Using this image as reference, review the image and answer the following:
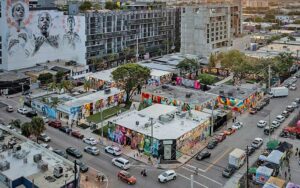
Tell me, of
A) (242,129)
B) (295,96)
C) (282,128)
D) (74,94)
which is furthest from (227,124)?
(74,94)

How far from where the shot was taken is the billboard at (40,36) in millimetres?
69062

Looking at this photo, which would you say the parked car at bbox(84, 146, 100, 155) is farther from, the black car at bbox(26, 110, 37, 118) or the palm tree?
the palm tree

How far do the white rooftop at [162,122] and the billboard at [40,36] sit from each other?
35.0m

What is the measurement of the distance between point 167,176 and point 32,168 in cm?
1179

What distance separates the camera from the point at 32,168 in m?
29.7

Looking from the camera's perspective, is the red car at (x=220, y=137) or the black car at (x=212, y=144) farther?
the red car at (x=220, y=137)

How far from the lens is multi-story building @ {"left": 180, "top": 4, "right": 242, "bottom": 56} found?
8681 centimetres

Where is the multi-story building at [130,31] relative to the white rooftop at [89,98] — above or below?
above

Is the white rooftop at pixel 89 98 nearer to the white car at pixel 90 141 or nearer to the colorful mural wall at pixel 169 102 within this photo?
the colorful mural wall at pixel 169 102

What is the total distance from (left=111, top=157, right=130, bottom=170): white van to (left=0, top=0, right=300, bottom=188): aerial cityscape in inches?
4.2

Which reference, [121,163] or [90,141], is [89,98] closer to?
[90,141]

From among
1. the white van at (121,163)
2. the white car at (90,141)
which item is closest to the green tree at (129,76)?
the white car at (90,141)

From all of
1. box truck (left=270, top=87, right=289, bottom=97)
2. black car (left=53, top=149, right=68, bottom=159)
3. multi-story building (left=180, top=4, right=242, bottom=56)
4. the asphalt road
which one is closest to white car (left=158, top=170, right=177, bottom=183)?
the asphalt road

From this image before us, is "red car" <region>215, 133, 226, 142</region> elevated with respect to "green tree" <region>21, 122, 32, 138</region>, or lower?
lower
